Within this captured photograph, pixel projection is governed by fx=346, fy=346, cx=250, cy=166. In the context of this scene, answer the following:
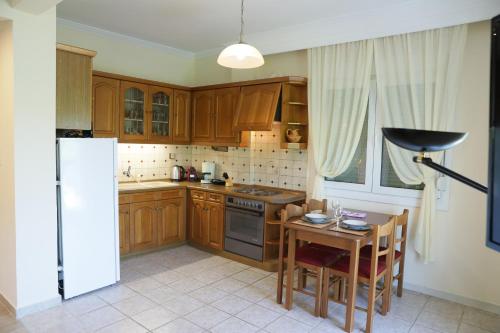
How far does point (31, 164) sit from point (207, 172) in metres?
2.50

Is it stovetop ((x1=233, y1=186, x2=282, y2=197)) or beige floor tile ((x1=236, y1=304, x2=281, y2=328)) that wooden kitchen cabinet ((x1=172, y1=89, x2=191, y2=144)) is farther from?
beige floor tile ((x1=236, y1=304, x2=281, y2=328))

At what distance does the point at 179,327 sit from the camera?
2.68 meters

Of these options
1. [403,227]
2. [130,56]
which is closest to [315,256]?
[403,227]

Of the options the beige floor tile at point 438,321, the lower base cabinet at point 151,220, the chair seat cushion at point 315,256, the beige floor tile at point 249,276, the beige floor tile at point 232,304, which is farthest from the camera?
the lower base cabinet at point 151,220

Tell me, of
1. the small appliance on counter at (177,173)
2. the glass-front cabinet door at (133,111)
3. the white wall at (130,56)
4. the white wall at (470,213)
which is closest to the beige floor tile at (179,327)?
the white wall at (470,213)

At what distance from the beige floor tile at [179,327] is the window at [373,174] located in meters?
2.10

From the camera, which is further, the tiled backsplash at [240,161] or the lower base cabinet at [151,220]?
the tiled backsplash at [240,161]

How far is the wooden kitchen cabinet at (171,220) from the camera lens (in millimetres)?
4449

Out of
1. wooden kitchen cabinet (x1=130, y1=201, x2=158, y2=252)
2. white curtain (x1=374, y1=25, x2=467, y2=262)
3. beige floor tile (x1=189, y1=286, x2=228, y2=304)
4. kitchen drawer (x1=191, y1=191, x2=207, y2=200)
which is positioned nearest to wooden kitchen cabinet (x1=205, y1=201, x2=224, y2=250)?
kitchen drawer (x1=191, y1=191, x2=207, y2=200)

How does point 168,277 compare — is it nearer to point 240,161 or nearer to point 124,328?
point 124,328

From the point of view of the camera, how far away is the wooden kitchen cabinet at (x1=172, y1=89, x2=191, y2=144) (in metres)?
4.85

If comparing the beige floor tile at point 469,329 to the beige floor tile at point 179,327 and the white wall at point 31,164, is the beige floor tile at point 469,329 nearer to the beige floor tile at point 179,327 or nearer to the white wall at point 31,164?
the beige floor tile at point 179,327

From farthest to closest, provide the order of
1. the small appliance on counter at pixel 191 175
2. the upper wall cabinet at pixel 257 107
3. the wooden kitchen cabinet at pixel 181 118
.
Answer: the small appliance on counter at pixel 191 175 → the wooden kitchen cabinet at pixel 181 118 → the upper wall cabinet at pixel 257 107

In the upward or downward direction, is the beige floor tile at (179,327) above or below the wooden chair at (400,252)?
below
